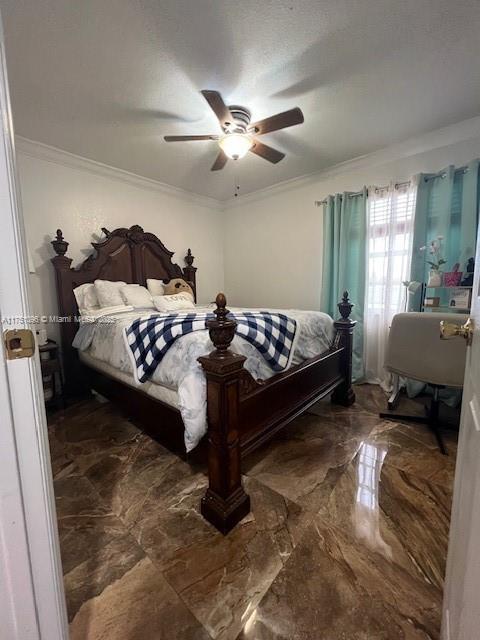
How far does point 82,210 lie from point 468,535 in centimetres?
356

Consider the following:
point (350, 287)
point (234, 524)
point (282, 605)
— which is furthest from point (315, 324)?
point (282, 605)

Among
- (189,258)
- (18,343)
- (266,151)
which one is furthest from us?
(189,258)

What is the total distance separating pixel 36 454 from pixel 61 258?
Answer: 2.58 meters

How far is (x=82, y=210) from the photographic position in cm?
286

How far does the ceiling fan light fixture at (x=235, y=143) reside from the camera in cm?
198

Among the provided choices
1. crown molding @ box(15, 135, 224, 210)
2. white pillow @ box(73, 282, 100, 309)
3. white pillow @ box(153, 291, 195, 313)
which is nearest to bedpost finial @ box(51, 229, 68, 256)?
white pillow @ box(73, 282, 100, 309)

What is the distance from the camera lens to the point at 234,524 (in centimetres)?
128

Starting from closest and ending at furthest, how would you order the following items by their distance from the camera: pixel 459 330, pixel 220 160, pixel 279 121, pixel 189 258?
pixel 459 330
pixel 279 121
pixel 220 160
pixel 189 258

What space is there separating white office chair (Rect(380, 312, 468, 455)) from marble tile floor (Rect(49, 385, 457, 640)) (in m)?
0.37

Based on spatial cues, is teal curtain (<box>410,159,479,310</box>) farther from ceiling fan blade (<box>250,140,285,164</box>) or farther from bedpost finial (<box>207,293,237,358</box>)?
bedpost finial (<box>207,293,237,358</box>)

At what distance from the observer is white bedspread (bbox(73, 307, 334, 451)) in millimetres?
1334

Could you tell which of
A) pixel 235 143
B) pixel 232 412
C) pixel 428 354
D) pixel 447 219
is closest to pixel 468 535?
pixel 232 412

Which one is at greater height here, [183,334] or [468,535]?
[183,334]

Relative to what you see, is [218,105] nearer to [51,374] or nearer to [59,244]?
[59,244]
